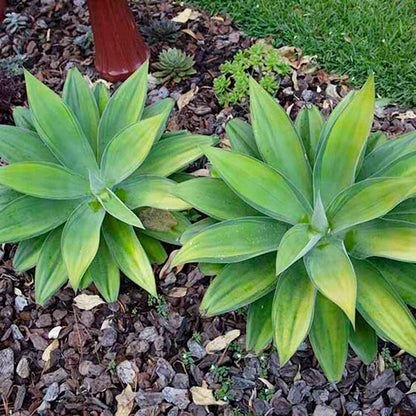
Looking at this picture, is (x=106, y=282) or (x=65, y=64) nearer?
(x=106, y=282)

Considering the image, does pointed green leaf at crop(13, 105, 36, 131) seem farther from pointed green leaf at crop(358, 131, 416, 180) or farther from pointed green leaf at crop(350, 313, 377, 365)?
pointed green leaf at crop(350, 313, 377, 365)

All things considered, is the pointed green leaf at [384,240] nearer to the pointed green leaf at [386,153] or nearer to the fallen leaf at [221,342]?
the pointed green leaf at [386,153]

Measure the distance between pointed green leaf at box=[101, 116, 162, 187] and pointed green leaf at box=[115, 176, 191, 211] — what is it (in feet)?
0.21

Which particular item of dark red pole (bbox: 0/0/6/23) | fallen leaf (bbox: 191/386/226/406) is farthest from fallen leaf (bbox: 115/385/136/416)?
dark red pole (bbox: 0/0/6/23)

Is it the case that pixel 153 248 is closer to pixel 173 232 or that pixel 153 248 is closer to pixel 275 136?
pixel 173 232

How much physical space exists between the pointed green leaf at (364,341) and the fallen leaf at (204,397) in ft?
1.86

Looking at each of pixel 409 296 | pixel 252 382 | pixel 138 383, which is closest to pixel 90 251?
pixel 138 383

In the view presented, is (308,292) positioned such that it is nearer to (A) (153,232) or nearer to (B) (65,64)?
(A) (153,232)

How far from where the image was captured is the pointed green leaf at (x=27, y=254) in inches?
83.2

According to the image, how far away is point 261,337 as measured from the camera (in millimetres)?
1866

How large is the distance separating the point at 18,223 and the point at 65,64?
144 cm

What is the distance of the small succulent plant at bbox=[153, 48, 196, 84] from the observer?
9.62 feet

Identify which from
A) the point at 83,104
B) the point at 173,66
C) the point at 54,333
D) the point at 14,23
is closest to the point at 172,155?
the point at 83,104

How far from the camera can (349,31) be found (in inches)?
124
